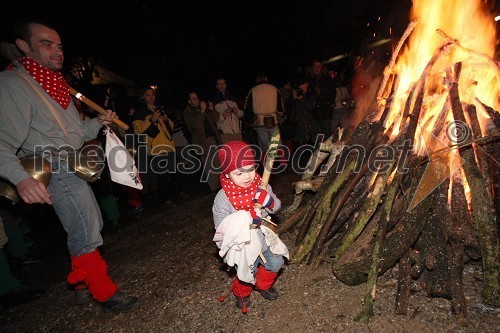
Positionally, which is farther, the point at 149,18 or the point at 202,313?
the point at 149,18

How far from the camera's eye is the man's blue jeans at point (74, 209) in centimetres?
269

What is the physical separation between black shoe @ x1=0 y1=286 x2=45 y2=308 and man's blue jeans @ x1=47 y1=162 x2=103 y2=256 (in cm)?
140

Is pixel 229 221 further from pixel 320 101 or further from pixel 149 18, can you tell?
pixel 149 18

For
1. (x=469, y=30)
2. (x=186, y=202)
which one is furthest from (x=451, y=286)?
(x=186, y=202)

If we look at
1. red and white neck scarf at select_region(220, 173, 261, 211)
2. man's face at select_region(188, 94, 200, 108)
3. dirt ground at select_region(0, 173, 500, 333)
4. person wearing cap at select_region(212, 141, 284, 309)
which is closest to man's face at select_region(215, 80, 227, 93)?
man's face at select_region(188, 94, 200, 108)

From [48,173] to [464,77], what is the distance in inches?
175

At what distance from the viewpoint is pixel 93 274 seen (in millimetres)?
2848

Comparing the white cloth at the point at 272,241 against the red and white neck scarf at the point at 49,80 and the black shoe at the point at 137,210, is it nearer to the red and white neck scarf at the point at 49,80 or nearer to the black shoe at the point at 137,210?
the red and white neck scarf at the point at 49,80

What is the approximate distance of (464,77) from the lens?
340cm

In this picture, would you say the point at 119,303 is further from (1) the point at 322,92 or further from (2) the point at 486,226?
(1) the point at 322,92

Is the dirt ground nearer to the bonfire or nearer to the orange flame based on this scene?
the bonfire

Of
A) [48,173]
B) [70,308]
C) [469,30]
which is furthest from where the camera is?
[469,30]

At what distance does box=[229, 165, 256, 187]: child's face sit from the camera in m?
2.37

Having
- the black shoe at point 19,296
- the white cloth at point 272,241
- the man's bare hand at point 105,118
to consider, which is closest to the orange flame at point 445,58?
the white cloth at point 272,241
